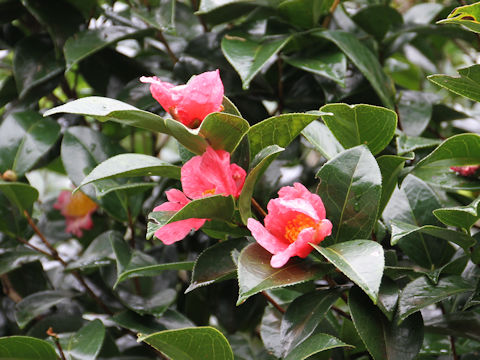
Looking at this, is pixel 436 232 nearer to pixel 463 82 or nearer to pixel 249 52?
pixel 463 82

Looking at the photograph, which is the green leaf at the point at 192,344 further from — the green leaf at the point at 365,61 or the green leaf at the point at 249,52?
the green leaf at the point at 365,61

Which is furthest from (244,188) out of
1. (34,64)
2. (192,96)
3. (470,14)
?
(34,64)

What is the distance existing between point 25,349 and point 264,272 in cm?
40

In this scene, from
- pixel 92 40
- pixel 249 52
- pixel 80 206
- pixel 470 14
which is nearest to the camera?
pixel 470 14

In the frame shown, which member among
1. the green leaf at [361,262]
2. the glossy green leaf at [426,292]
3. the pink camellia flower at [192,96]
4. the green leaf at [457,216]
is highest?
the pink camellia flower at [192,96]

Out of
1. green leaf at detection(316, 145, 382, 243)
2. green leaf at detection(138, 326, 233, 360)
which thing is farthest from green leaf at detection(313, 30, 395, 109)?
green leaf at detection(138, 326, 233, 360)

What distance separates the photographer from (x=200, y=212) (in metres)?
0.66

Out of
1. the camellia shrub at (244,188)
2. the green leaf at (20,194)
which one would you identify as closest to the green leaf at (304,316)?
the camellia shrub at (244,188)

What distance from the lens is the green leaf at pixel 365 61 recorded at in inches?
37.9

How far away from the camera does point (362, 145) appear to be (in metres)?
0.71

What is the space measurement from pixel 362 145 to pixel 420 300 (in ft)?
0.67

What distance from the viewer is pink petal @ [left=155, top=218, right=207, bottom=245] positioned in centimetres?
68

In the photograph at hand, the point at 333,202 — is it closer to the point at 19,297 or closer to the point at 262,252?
the point at 262,252

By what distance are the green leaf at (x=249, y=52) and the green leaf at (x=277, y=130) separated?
180mm
